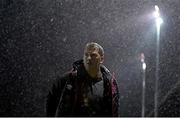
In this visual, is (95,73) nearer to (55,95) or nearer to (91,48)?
(91,48)

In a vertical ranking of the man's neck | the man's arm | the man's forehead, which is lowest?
the man's arm

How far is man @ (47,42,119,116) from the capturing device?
436cm

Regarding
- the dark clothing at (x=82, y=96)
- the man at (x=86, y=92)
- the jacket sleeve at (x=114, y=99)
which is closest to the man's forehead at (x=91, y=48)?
the man at (x=86, y=92)

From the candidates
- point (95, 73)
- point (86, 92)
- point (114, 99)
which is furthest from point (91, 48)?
point (114, 99)

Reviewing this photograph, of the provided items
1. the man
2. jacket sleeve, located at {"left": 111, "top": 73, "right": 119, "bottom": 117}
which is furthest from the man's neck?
jacket sleeve, located at {"left": 111, "top": 73, "right": 119, "bottom": 117}

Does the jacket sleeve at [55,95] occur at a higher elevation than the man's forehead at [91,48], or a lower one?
lower

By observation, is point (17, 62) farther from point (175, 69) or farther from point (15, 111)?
point (175, 69)

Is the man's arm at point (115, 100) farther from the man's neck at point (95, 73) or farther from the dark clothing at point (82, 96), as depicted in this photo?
the man's neck at point (95, 73)

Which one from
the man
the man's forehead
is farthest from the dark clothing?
the man's forehead

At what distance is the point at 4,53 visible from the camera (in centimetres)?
1839

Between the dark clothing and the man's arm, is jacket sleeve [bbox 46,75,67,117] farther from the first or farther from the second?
the man's arm

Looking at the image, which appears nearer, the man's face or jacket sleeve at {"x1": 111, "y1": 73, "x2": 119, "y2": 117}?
jacket sleeve at {"x1": 111, "y1": 73, "x2": 119, "y2": 117}

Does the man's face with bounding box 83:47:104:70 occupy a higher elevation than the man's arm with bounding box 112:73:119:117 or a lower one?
higher

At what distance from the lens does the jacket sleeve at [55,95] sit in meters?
4.44
